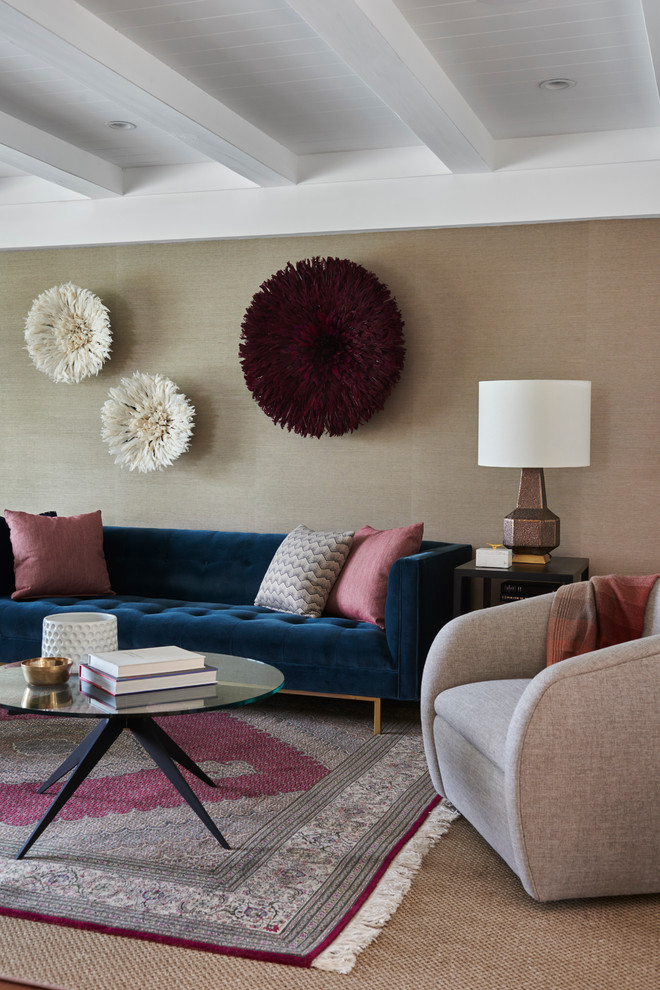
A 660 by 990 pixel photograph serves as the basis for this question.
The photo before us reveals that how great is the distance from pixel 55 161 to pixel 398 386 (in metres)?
1.99

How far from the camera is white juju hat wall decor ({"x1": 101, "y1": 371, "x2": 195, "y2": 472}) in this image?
5.19 meters

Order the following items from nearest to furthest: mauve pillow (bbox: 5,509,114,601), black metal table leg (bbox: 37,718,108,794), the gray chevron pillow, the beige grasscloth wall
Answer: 1. black metal table leg (bbox: 37,718,108,794)
2. the gray chevron pillow
3. the beige grasscloth wall
4. mauve pillow (bbox: 5,509,114,601)

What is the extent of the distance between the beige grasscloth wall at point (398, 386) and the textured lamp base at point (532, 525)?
413 millimetres

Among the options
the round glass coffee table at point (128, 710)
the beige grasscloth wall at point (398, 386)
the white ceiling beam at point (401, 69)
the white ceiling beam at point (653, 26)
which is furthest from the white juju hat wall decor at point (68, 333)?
the white ceiling beam at point (653, 26)

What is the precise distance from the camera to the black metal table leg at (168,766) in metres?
→ 2.82

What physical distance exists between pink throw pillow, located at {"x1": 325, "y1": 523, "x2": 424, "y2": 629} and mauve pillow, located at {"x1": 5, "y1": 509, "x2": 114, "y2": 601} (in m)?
1.27

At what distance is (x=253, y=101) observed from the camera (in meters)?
4.14

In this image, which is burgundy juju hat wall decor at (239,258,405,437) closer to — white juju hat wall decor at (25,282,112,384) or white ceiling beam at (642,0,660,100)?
white juju hat wall decor at (25,282,112,384)

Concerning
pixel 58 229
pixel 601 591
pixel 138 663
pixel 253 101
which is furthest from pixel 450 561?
pixel 58 229

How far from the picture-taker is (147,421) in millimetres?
5246

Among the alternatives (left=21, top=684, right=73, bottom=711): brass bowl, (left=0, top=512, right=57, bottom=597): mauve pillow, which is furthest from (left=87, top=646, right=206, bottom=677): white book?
(left=0, top=512, right=57, bottom=597): mauve pillow

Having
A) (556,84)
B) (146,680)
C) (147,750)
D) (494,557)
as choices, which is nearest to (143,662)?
(146,680)

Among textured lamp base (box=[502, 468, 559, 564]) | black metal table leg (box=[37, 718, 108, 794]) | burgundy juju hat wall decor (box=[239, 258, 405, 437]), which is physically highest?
burgundy juju hat wall decor (box=[239, 258, 405, 437])

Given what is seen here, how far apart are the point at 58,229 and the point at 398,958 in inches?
175
